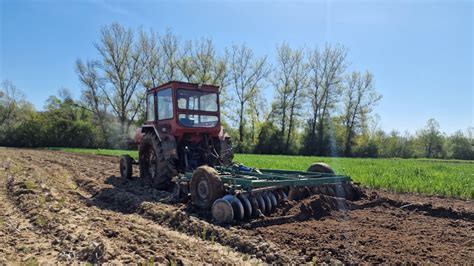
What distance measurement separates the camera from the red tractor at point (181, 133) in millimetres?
8252

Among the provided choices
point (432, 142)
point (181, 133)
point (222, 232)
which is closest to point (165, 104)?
point (181, 133)

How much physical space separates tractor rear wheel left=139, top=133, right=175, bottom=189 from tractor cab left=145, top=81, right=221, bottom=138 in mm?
422

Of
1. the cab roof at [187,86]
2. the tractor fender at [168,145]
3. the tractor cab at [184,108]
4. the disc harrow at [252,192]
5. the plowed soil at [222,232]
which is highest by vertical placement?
the cab roof at [187,86]

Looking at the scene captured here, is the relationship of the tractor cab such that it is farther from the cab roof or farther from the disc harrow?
the disc harrow

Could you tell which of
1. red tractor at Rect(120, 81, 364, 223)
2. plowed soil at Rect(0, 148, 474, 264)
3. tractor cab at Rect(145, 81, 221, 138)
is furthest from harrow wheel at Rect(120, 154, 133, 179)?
plowed soil at Rect(0, 148, 474, 264)

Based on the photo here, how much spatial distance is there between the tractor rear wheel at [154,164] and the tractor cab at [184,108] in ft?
1.39

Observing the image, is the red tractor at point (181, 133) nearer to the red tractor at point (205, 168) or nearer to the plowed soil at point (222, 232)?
the red tractor at point (205, 168)

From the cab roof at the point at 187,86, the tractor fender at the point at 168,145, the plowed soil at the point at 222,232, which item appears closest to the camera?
the plowed soil at the point at 222,232

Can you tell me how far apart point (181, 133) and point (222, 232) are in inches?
153

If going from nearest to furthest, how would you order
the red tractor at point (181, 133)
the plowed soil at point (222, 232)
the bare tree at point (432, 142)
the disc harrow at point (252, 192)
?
1. the plowed soil at point (222, 232)
2. the disc harrow at point (252, 192)
3. the red tractor at point (181, 133)
4. the bare tree at point (432, 142)

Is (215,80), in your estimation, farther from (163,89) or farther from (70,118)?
(163,89)

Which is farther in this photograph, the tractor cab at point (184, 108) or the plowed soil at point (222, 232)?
the tractor cab at point (184, 108)

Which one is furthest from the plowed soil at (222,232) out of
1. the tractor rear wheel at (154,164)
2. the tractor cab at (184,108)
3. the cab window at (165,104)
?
the cab window at (165,104)

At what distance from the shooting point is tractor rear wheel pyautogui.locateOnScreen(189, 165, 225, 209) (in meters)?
6.16
